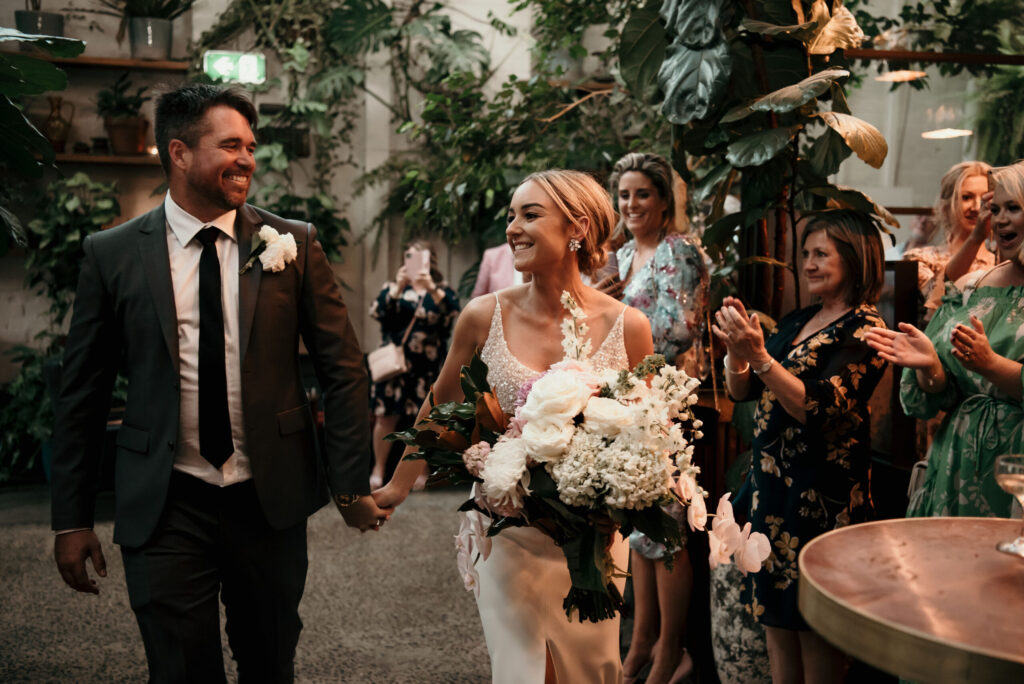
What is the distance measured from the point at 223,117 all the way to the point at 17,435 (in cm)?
507

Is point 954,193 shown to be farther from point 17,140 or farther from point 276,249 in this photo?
point 17,140

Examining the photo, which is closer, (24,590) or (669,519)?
(669,519)

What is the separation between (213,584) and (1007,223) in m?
2.14

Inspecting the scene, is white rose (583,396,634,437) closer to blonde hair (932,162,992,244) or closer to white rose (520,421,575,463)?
white rose (520,421,575,463)

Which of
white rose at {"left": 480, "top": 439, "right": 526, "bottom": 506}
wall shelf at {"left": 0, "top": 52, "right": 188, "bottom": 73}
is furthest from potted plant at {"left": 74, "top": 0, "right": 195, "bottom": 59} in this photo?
white rose at {"left": 480, "top": 439, "right": 526, "bottom": 506}

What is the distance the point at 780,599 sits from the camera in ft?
8.50

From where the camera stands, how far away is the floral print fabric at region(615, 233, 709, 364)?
10.7 ft

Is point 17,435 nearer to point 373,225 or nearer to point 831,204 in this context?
point 373,225

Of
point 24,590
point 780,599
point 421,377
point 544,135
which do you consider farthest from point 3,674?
point 544,135

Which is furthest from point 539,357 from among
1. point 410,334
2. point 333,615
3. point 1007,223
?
point 410,334

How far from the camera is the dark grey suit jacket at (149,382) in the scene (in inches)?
85.8

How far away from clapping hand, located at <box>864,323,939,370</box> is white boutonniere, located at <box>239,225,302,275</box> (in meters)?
1.44

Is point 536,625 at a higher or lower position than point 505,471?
lower

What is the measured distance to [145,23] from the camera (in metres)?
6.86
